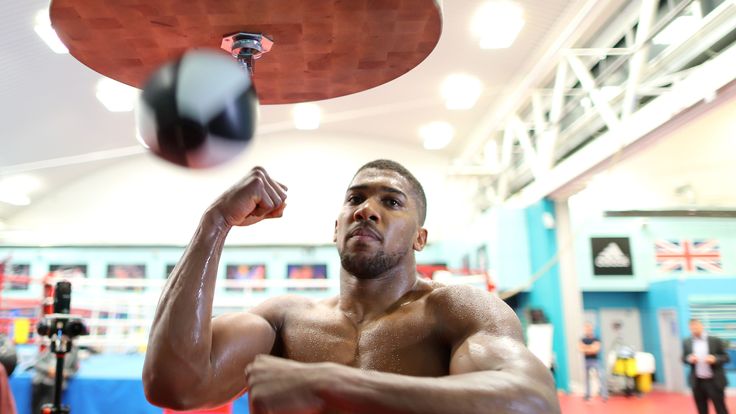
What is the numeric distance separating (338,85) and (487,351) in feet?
2.30

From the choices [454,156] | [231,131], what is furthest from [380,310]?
[454,156]

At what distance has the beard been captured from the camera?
151 cm

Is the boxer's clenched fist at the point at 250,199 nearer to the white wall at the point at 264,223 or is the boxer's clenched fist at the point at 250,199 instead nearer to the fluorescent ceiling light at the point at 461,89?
the fluorescent ceiling light at the point at 461,89

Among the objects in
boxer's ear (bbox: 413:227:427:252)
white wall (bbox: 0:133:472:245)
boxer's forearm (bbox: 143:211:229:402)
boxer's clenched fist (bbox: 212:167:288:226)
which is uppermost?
white wall (bbox: 0:133:472:245)

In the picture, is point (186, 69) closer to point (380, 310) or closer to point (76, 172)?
point (380, 310)

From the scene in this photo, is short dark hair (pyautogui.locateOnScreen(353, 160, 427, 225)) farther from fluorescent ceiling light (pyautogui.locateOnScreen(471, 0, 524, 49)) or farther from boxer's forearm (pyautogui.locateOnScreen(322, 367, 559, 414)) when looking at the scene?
fluorescent ceiling light (pyautogui.locateOnScreen(471, 0, 524, 49))

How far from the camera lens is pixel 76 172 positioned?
46.6 ft

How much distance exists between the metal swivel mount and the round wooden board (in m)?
0.01

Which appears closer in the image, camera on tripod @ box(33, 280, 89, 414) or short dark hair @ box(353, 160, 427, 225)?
short dark hair @ box(353, 160, 427, 225)

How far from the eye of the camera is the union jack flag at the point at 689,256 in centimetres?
1290

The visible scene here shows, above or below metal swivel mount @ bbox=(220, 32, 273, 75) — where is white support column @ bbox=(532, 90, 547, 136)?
above

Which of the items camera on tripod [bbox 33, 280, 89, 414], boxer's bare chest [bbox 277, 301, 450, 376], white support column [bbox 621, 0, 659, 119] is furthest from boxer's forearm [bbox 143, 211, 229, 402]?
white support column [bbox 621, 0, 659, 119]

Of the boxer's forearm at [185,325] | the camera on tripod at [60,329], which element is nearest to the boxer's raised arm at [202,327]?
the boxer's forearm at [185,325]

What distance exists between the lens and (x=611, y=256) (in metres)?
13.2
